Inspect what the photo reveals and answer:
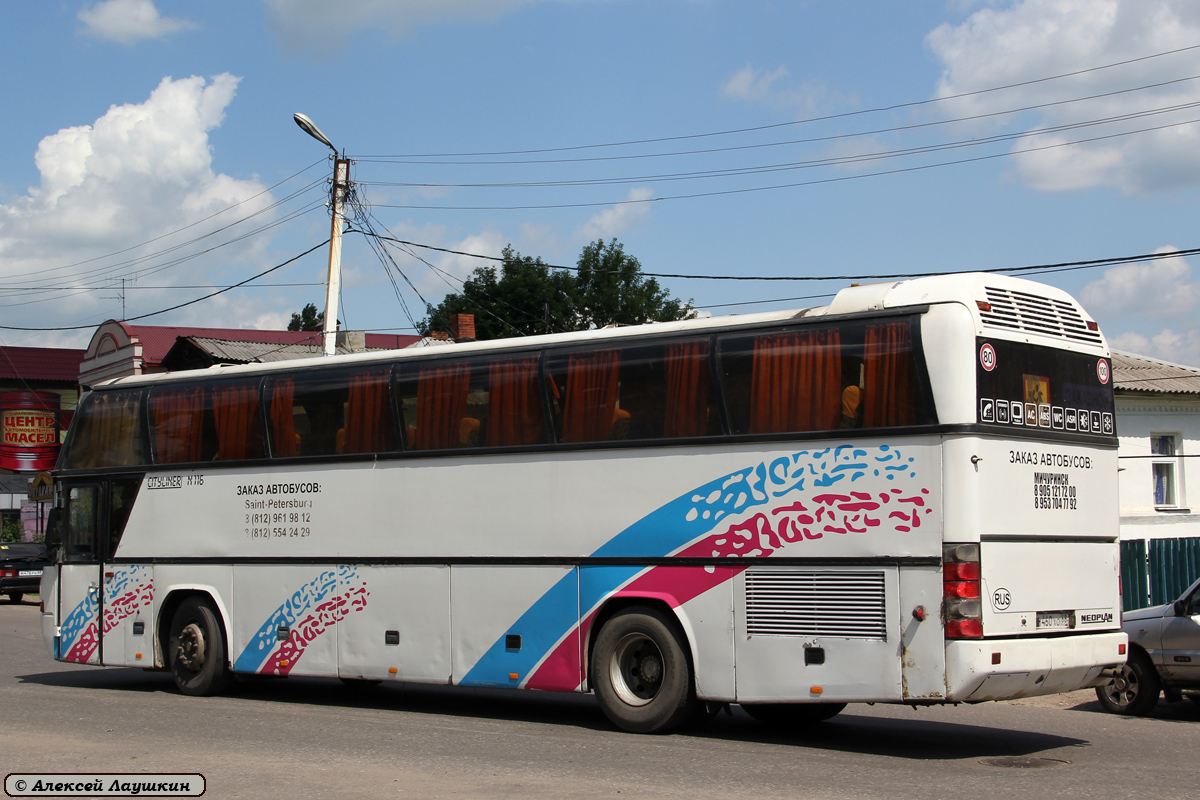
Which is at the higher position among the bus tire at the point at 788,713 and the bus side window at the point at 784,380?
the bus side window at the point at 784,380

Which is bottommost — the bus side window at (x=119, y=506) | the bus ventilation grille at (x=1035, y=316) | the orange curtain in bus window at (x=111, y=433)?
the bus side window at (x=119, y=506)

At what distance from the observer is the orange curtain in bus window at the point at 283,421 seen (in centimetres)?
1360

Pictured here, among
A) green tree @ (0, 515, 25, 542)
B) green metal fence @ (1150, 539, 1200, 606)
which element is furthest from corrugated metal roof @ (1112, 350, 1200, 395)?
green tree @ (0, 515, 25, 542)

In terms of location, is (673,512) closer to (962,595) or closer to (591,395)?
(591,395)

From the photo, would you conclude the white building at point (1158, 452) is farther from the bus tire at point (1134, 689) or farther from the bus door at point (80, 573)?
the bus door at point (80, 573)

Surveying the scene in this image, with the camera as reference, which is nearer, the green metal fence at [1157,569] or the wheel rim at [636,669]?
the wheel rim at [636,669]

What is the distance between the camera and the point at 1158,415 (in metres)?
27.1

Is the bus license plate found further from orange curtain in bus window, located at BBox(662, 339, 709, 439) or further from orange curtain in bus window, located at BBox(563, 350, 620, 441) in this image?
orange curtain in bus window, located at BBox(563, 350, 620, 441)

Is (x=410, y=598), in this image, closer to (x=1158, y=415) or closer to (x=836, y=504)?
(x=836, y=504)

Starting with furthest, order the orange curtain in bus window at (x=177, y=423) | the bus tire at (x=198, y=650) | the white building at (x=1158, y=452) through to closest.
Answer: the white building at (x=1158, y=452)
the orange curtain in bus window at (x=177, y=423)
the bus tire at (x=198, y=650)

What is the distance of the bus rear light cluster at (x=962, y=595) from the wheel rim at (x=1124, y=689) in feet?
15.2

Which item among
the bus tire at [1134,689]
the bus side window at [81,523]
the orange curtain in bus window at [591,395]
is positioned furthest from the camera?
the bus side window at [81,523]

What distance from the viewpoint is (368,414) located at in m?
13.0

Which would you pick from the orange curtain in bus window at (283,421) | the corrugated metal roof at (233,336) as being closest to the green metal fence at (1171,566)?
the orange curtain in bus window at (283,421)
